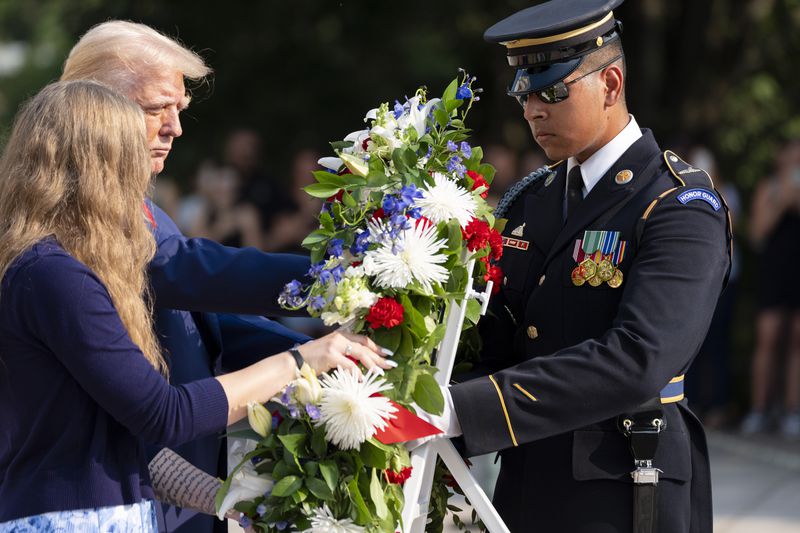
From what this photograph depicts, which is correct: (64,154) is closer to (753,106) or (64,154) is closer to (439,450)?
(439,450)

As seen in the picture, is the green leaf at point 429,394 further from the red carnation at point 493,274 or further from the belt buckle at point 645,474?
the belt buckle at point 645,474

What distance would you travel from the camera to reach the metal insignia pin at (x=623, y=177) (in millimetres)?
3061

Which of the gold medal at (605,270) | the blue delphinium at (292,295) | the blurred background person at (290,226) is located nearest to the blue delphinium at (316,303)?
the blue delphinium at (292,295)

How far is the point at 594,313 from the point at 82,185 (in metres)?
1.27

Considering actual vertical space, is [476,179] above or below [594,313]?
above

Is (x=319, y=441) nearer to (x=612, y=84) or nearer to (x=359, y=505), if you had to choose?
(x=359, y=505)

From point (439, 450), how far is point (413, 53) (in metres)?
9.95

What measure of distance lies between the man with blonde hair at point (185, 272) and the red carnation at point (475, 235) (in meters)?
0.47

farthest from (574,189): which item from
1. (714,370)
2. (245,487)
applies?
(714,370)

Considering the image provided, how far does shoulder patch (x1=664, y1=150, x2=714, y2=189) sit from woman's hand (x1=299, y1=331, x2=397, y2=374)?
0.88 m

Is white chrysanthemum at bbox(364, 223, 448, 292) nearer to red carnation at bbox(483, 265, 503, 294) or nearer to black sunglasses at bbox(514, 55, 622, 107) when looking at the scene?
red carnation at bbox(483, 265, 503, 294)

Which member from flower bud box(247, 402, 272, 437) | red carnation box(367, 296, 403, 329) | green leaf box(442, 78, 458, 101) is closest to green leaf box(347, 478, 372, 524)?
flower bud box(247, 402, 272, 437)

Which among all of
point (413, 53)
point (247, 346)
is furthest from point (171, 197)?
point (247, 346)

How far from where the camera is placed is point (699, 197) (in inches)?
116
